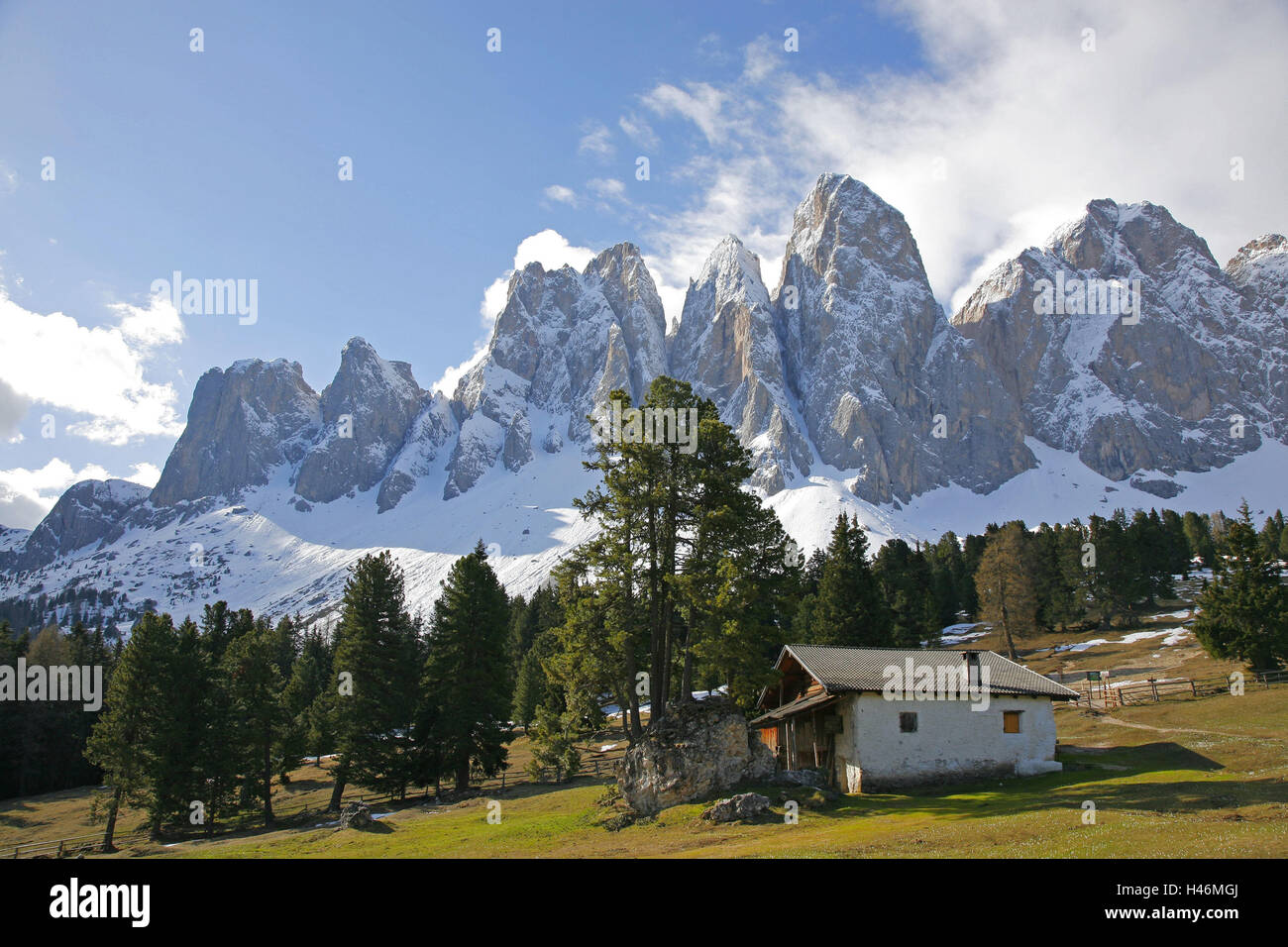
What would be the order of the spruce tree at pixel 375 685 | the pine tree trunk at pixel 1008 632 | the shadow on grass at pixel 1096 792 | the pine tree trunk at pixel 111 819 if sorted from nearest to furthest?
the shadow on grass at pixel 1096 792 < the pine tree trunk at pixel 111 819 < the spruce tree at pixel 375 685 < the pine tree trunk at pixel 1008 632

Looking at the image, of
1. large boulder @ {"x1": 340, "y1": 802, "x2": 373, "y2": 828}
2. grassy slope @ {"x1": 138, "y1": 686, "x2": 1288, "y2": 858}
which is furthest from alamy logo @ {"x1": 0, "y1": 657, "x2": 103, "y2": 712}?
large boulder @ {"x1": 340, "y1": 802, "x2": 373, "y2": 828}

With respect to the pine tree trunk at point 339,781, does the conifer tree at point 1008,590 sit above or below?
above

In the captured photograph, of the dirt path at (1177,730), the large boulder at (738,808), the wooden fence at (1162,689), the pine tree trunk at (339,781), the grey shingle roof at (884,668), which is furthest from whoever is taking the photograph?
the wooden fence at (1162,689)

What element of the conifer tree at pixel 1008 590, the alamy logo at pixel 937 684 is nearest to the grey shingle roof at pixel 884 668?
the alamy logo at pixel 937 684

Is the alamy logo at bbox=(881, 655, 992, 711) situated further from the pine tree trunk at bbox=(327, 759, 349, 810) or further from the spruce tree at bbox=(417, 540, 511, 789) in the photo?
the pine tree trunk at bbox=(327, 759, 349, 810)

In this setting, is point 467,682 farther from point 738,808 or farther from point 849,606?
point 849,606

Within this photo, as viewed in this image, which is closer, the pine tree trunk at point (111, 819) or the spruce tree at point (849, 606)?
the pine tree trunk at point (111, 819)

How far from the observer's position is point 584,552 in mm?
31578

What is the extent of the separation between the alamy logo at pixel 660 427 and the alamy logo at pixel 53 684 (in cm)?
6185

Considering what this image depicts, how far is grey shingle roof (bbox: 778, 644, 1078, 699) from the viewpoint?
1223 inches

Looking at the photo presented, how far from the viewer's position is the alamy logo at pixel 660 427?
31.2 m

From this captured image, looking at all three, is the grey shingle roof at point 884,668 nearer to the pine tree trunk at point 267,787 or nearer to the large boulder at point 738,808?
the large boulder at point 738,808
